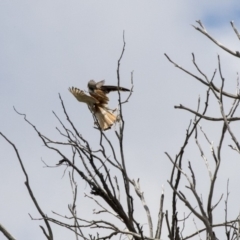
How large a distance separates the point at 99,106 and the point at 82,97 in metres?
0.17

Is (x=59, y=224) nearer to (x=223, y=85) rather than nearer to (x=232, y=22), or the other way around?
(x=223, y=85)

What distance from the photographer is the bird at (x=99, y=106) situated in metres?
4.10

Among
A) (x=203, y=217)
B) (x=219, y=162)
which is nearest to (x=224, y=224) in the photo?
(x=219, y=162)

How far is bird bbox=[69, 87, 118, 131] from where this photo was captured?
4097 mm

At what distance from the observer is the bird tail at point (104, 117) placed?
4074mm

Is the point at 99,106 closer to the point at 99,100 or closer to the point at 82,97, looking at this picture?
the point at 99,100

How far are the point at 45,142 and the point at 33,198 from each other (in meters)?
1.62

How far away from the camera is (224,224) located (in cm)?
304

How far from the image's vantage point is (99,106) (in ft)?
13.9

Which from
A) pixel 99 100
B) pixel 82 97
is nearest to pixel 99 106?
pixel 99 100

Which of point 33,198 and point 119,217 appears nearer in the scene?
point 33,198

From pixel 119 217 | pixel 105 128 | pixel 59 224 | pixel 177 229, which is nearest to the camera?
pixel 177 229

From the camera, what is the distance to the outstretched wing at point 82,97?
13.5ft

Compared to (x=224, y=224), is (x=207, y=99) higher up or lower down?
higher up
